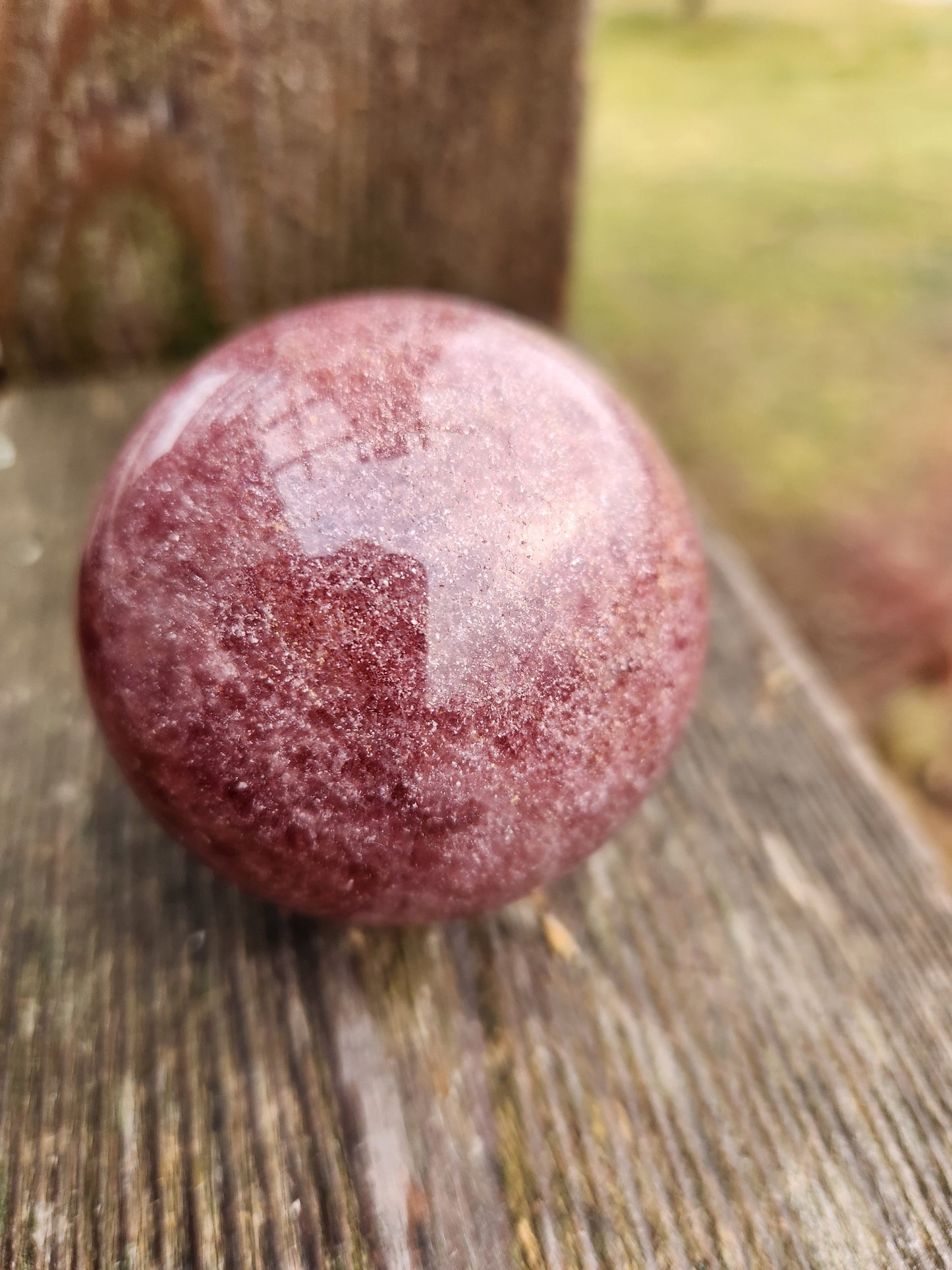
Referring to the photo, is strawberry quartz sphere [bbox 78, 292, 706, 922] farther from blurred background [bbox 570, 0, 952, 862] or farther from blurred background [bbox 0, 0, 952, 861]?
blurred background [bbox 570, 0, 952, 862]

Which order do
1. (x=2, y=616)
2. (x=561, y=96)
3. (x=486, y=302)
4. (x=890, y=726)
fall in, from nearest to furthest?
(x=2, y=616) < (x=561, y=96) < (x=486, y=302) < (x=890, y=726)

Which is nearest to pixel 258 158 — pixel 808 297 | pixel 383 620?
pixel 383 620

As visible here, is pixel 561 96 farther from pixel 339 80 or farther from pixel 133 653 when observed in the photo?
pixel 133 653

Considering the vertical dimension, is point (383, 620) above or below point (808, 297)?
above

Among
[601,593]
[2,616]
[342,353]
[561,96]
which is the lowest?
[2,616]

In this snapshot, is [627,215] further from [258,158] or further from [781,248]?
[258,158]

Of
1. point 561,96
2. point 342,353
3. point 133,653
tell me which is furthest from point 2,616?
point 561,96

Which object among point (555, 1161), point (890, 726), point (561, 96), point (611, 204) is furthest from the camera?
point (611, 204)
